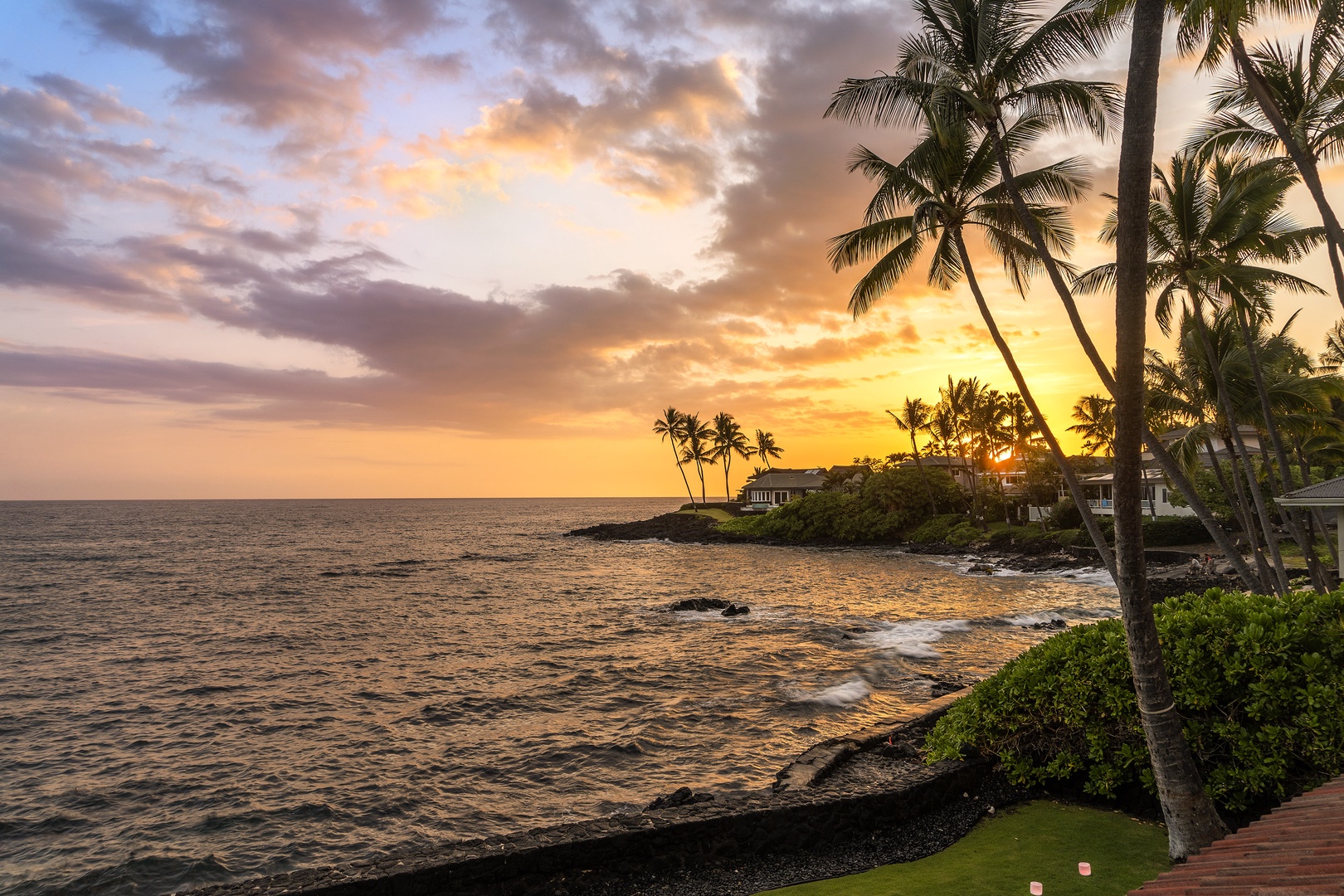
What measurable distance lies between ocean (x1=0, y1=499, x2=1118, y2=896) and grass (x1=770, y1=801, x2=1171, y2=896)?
4984mm

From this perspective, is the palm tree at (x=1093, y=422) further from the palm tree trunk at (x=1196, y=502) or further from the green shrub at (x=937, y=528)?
the palm tree trunk at (x=1196, y=502)

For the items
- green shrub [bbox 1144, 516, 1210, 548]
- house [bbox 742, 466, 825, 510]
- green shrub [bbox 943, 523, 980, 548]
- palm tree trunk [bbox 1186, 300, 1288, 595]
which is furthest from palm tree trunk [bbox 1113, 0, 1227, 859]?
house [bbox 742, 466, 825, 510]

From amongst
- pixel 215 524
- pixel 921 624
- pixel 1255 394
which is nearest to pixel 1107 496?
pixel 921 624

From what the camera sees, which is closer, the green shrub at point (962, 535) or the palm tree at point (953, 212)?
the palm tree at point (953, 212)

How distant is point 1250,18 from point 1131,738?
32.0ft

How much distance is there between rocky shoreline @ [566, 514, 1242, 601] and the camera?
29.7 metres

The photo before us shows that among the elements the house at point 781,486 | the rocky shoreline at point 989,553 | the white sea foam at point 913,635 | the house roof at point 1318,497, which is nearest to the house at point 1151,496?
the rocky shoreline at point 989,553

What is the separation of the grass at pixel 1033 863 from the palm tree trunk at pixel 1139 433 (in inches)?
28.8

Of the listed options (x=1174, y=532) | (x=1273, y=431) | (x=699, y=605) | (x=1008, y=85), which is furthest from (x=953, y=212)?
(x=1174, y=532)

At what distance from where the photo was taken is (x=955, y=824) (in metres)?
8.47

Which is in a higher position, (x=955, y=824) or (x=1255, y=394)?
(x=1255, y=394)

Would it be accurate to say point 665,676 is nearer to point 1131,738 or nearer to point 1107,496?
point 1131,738

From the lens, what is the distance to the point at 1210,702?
25.2ft

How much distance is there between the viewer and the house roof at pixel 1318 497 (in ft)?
49.4
